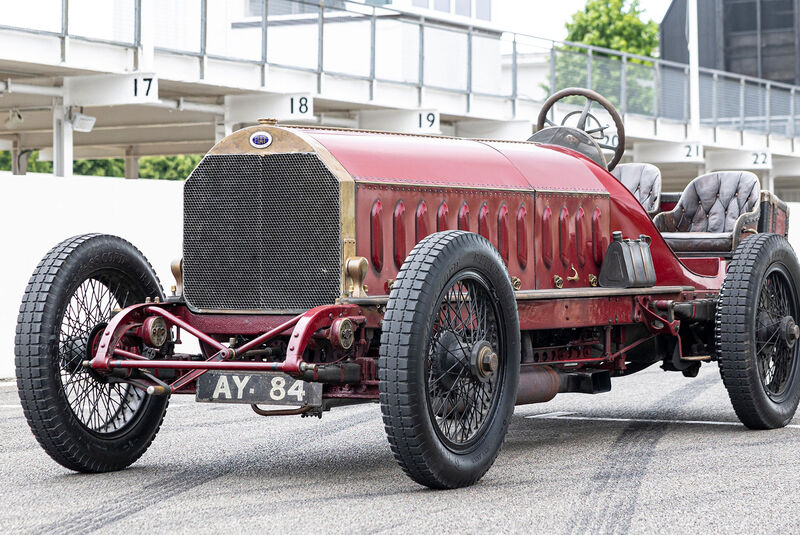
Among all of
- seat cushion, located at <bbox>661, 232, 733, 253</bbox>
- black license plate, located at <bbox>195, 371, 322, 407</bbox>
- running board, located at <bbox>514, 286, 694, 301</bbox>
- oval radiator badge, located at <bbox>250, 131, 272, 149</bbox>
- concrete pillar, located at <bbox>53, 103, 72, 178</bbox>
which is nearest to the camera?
black license plate, located at <bbox>195, 371, 322, 407</bbox>

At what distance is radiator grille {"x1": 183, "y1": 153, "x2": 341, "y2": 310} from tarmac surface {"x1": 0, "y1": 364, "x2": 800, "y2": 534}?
0.91 meters

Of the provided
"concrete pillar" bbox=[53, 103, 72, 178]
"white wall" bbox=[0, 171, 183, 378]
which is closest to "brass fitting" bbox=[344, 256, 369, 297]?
"white wall" bbox=[0, 171, 183, 378]

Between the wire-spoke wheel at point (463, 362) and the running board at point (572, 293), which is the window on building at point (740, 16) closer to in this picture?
the running board at point (572, 293)

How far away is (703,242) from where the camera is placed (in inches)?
375

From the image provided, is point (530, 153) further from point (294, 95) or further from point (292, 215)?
point (294, 95)

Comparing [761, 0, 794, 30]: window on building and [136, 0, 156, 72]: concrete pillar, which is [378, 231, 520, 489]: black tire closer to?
[136, 0, 156, 72]: concrete pillar

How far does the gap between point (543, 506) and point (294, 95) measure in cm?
1399

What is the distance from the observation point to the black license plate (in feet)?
20.1

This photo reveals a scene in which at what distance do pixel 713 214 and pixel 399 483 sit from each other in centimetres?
459

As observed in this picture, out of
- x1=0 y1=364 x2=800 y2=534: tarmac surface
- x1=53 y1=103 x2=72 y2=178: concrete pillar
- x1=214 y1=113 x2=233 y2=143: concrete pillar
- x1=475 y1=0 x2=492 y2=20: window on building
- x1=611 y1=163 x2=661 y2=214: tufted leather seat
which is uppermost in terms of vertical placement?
x1=475 y1=0 x2=492 y2=20: window on building

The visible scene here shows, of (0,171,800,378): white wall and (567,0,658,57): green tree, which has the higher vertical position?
(567,0,658,57): green tree

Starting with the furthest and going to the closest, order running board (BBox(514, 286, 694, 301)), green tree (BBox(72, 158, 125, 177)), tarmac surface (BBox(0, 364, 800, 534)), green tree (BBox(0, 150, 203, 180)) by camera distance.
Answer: green tree (BBox(0, 150, 203, 180))
green tree (BBox(72, 158, 125, 177))
running board (BBox(514, 286, 694, 301))
tarmac surface (BBox(0, 364, 800, 534))

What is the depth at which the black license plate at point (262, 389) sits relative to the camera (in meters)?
6.14

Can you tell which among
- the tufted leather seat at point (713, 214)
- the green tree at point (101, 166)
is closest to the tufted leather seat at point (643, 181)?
the tufted leather seat at point (713, 214)
